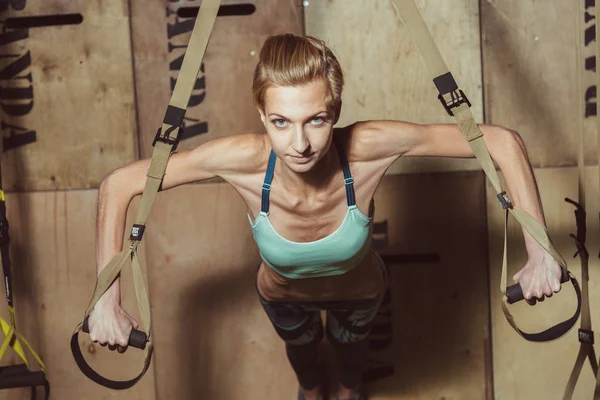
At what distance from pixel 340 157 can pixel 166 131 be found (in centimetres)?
42

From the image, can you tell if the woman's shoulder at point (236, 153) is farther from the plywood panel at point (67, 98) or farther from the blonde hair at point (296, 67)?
the plywood panel at point (67, 98)

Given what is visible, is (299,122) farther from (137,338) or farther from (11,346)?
(11,346)

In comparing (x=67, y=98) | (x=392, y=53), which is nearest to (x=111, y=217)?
(x=67, y=98)

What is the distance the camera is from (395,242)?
258 centimetres

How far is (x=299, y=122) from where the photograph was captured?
1.56 m

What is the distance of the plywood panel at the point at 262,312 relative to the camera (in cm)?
256

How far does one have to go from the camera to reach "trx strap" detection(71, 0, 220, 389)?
63.8 inches

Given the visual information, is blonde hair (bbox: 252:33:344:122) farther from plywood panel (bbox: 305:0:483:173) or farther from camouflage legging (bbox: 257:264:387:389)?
plywood panel (bbox: 305:0:483:173)

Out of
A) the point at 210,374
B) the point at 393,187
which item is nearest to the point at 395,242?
the point at 393,187

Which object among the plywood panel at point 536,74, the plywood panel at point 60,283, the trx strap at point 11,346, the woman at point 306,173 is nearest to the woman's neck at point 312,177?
the woman at point 306,173

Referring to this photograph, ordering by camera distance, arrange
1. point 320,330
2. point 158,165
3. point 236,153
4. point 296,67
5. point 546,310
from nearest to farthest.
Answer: point 296,67 < point 158,165 < point 236,153 < point 320,330 < point 546,310

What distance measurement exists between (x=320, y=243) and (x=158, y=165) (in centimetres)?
43

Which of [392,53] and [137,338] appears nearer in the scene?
[137,338]

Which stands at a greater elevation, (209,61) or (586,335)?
(209,61)
